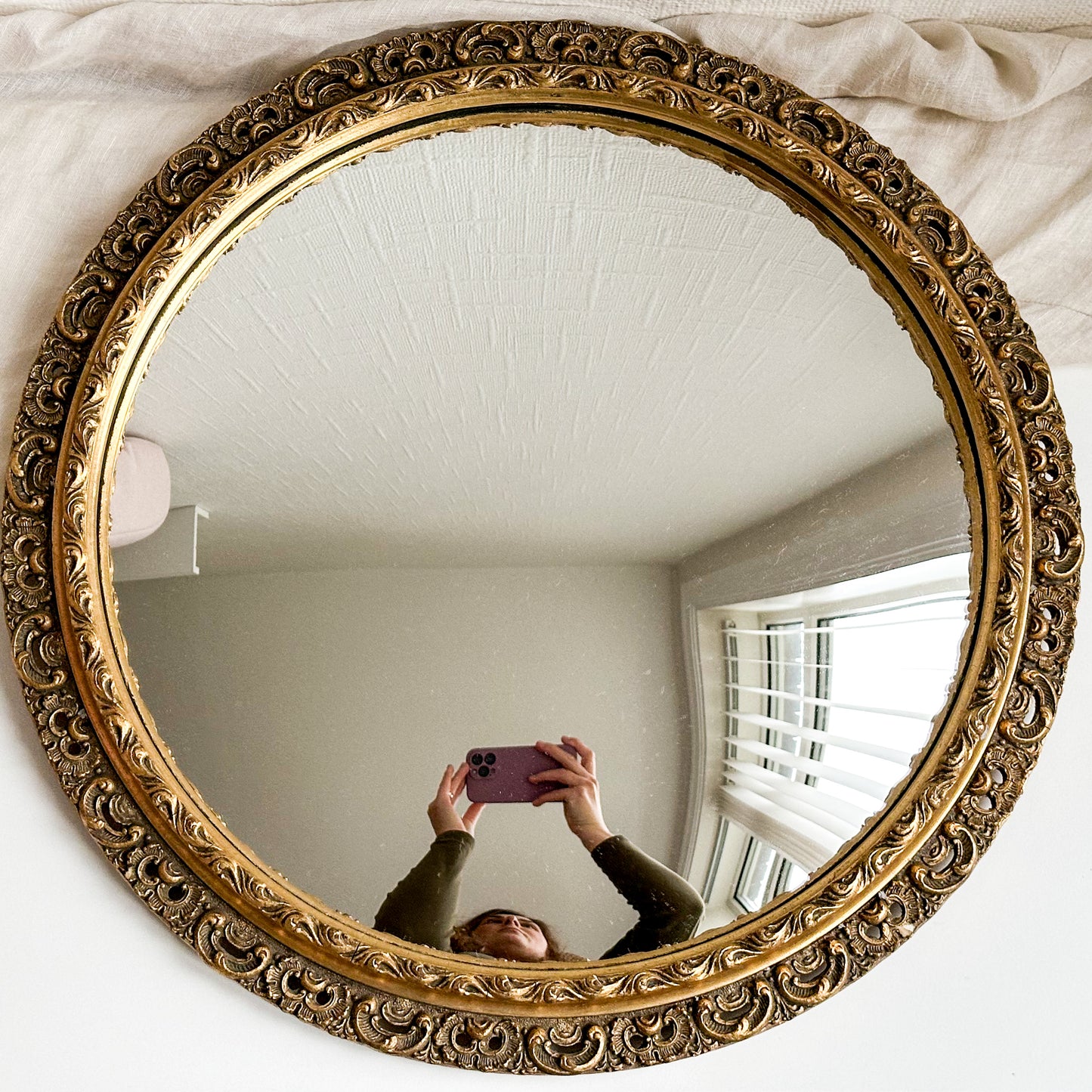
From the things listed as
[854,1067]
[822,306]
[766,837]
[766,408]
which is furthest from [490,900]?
[822,306]

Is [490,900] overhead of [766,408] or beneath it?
beneath

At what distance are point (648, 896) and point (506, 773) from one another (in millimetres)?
151

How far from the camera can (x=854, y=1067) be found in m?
0.83

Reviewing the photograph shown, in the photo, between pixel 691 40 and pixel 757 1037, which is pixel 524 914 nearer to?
pixel 757 1037

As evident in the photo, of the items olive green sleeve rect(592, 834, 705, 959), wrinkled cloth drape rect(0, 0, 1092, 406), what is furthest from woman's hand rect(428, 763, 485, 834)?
wrinkled cloth drape rect(0, 0, 1092, 406)

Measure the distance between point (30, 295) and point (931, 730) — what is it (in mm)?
842

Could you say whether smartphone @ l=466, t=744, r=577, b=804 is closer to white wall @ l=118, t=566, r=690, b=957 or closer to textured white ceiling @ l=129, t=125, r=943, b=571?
white wall @ l=118, t=566, r=690, b=957

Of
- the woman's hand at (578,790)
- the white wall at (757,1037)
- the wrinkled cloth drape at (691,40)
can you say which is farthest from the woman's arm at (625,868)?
the wrinkled cloth drape at (691,40)

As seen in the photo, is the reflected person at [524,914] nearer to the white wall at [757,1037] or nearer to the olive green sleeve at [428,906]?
the olive green sleeve at [428,906]

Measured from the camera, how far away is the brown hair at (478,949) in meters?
0.76

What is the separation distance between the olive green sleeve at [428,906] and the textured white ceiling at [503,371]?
0.23 meters

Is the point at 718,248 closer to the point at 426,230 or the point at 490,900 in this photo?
the point at 426,230

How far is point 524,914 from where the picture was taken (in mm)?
761

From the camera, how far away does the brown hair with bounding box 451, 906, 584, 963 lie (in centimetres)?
76
